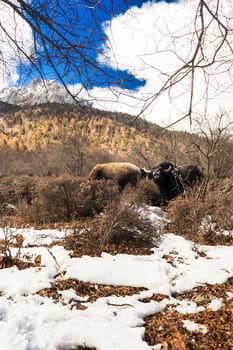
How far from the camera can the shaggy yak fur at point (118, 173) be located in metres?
14.5

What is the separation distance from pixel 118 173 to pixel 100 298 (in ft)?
36.2

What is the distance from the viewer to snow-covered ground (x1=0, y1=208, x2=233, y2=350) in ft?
9.78

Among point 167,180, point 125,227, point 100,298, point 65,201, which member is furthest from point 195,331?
point 167,180

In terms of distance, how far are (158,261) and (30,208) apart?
524cm

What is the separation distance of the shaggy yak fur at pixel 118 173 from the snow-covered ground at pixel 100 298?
→ 8352 mm

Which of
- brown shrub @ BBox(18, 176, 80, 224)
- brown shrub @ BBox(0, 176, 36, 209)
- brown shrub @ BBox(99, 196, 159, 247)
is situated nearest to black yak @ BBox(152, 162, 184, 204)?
brown shrub @ BBox(0, 176, 36, 209)

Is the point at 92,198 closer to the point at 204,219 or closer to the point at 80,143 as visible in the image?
the point at 204,219

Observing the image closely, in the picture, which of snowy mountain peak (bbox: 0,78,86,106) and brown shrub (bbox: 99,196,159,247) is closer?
snowy mountain peak (bbox: 0,78,86,106)

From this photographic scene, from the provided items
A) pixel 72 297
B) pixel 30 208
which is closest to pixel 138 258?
pixel 72 297

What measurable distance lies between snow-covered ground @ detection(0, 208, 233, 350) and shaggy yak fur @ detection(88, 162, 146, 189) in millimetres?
8352

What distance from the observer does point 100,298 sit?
3.93 m

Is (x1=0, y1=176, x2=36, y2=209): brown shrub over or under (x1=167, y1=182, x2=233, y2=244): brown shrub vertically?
under

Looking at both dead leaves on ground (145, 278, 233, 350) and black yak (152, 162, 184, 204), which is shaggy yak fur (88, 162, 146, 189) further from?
dead leaves on ground (145, 278, 233, 350)

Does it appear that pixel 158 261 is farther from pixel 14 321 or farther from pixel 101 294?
pixel 14 321
